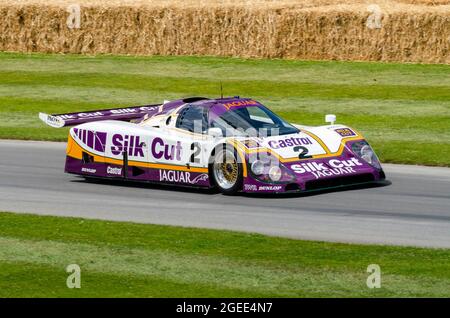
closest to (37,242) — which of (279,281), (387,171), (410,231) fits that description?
(279,281)

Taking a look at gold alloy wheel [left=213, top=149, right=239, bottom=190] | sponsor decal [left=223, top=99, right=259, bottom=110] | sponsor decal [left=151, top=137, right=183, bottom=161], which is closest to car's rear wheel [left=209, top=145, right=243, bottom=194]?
gold alloy wheel [left=213, top=149, right=239, bottom=190]

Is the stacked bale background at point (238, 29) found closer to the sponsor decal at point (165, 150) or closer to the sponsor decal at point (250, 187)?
the sponsor decal at point (165, 150)

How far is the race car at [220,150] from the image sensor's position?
1684cm

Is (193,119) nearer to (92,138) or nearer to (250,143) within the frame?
(250,143)

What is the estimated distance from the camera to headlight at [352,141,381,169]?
690 inches

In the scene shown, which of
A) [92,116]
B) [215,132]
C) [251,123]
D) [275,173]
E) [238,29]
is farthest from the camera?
[238,29]

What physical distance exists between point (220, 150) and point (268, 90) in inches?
422

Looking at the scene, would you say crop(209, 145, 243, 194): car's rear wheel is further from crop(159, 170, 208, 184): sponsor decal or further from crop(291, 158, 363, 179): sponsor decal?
crop(291, 158, 363, 179): sponsor decal

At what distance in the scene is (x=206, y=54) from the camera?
1283 inches

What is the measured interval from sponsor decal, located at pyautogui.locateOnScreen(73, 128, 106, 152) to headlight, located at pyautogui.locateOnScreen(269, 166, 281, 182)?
3.17 metres

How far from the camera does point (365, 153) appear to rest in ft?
57.8

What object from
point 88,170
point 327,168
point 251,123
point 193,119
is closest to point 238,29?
point 88,170

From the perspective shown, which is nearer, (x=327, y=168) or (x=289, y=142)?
(x=327, y=168)

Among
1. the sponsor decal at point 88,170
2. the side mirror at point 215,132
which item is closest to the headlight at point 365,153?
the side mirror at point 215,132
